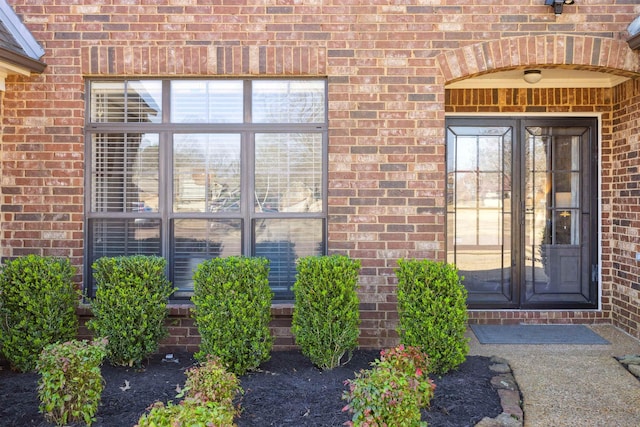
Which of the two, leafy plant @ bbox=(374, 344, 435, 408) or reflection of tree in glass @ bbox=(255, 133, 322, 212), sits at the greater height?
reflection of tree in glass @ bbox=(255, 133, 322, 212)

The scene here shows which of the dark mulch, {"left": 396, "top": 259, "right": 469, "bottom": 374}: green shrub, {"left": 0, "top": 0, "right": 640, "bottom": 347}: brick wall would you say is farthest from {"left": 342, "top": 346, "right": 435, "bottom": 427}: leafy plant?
{"left": 0, "top": 0, "right": 640, "bottom": 347}: brick wall

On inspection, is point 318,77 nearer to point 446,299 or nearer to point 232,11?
point 232,11

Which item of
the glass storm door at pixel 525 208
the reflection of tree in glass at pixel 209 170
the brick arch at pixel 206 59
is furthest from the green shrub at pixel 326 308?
the glass storm door at pixel 525 208

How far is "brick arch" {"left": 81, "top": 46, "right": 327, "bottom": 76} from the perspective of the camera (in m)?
4.61

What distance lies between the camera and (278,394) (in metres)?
3.60

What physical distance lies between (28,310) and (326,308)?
2.44m

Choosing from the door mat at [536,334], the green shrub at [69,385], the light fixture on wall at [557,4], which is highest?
the light fixture on wall at [557,4]

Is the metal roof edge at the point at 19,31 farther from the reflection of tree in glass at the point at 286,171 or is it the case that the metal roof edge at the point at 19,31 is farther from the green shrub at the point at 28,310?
the reflection of tree in glass at the point at 286,171

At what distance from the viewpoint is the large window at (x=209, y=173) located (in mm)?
4758

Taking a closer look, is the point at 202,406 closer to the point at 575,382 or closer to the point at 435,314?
the point at 435,314

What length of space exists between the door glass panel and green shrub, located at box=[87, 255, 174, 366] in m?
3.40

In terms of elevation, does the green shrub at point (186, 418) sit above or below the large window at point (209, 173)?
below

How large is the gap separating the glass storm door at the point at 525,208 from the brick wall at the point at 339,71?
124 cm

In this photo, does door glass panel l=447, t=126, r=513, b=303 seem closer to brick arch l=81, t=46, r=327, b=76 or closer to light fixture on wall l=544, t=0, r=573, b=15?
light fixture on wall l=544, t=0, r=573, b=15
